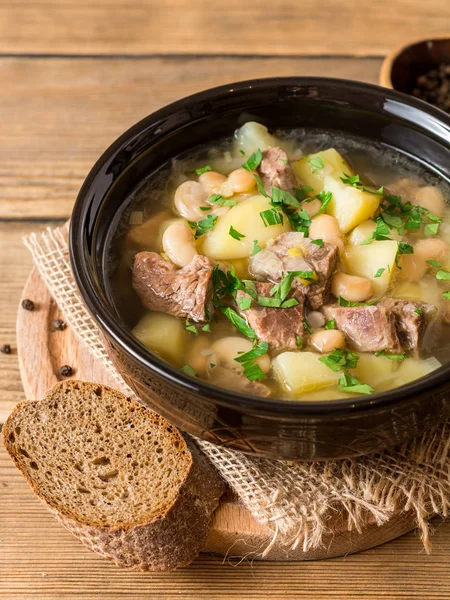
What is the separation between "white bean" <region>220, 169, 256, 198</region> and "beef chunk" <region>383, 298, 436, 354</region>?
0.67 meters

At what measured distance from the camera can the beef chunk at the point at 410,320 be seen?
7.91ft

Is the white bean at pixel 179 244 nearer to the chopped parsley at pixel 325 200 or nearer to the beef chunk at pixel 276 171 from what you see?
the beef chunk at pixel 276 171

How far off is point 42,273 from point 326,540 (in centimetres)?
143

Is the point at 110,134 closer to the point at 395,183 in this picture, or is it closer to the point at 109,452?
the point at 395,183

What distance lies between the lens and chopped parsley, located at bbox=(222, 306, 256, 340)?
2.46 metres

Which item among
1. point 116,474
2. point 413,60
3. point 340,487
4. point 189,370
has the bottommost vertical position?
point 116,474

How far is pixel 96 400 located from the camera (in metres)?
2.60

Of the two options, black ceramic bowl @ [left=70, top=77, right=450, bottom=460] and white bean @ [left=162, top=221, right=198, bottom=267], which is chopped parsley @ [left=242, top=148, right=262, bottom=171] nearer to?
black ceramic bowl @ [left=70, top=77, right=450, bottom=460]

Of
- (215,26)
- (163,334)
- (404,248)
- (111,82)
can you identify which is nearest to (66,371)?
(163,334)

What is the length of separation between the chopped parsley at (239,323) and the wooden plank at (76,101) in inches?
53.5

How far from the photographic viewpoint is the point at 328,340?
7.84 ft

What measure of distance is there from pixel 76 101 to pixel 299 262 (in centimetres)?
209

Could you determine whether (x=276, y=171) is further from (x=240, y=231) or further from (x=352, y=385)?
(x=352, y=385)

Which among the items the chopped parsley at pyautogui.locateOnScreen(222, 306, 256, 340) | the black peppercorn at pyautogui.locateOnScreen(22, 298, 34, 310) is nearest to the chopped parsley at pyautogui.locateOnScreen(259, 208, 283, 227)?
the chopped parsley at pyautogui.locateOnScreen(222, 306, 256, 340)
